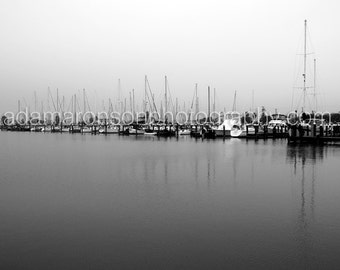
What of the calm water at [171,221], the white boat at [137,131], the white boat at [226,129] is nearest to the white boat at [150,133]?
the white boat at [137,131]

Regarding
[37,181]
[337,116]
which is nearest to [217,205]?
[37,181]

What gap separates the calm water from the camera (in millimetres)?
8070

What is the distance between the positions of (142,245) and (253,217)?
3.78 m

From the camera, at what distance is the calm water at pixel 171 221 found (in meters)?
8.07

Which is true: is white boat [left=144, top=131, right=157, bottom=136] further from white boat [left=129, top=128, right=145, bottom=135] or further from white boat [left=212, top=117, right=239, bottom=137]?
white boat [left=212, top=117, right=239, bottom=137]

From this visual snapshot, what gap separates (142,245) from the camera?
8852 millimetres

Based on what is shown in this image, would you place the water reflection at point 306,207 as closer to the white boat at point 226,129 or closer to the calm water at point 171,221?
the calm water at point 171,221

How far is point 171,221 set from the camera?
427 inches

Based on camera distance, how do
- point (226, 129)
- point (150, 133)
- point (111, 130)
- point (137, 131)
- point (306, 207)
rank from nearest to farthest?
point (306, 207)
point (226, 129)
point (150, 133)
point (137, 131)
point (111, 130)

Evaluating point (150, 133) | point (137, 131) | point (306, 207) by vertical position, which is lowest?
point (150, 133)

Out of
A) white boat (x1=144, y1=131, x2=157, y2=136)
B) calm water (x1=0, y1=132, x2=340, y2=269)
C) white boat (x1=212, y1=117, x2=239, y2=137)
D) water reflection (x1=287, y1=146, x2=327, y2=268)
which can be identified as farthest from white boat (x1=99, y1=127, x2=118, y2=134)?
calm water (x1=0, y1=132, x2=340, y2=269)

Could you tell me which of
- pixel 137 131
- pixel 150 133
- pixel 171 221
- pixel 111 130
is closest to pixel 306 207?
pixel 171 221

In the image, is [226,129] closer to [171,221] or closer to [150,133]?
[150,133]

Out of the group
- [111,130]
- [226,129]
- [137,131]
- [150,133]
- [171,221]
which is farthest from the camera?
[111,130]
